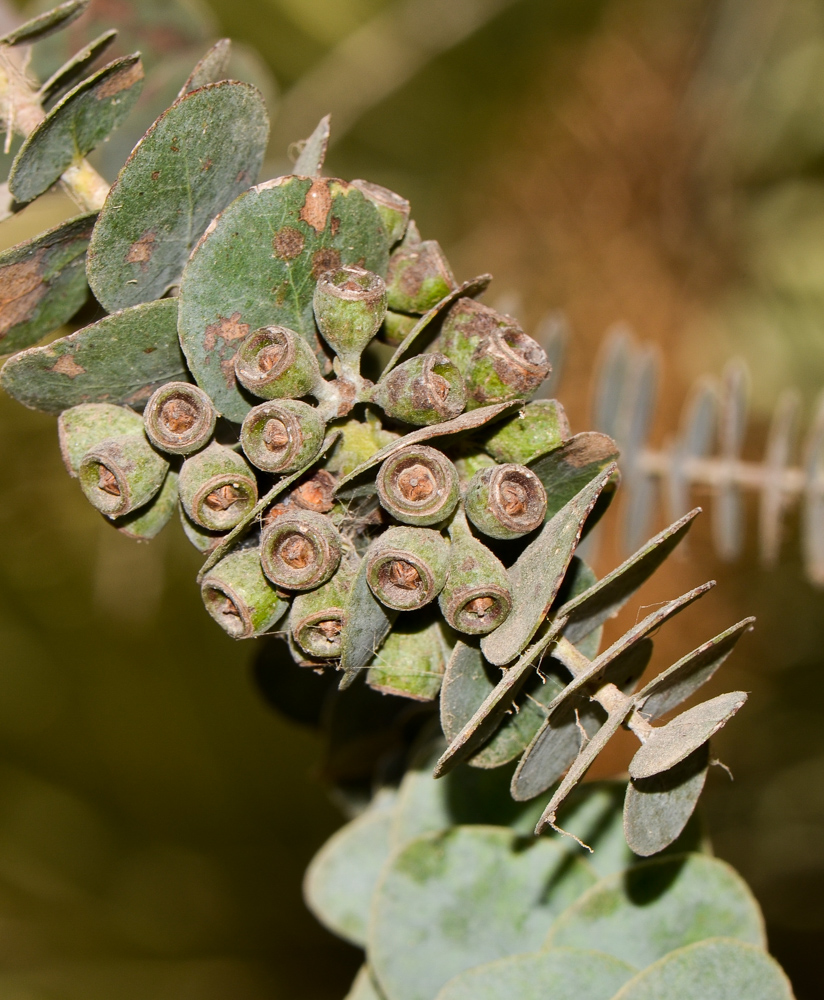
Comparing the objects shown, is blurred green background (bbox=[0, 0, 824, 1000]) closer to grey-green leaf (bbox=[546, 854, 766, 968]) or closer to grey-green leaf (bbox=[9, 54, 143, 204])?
grey-green leaf (bbox=[9, 54, 143, 204])

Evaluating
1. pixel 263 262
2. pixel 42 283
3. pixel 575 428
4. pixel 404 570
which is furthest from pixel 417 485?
pixel 575 428

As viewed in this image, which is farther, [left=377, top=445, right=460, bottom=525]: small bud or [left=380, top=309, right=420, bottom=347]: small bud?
[left=380, top=309, right=420, bottom=347]: small bud

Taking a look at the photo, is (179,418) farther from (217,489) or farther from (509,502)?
(509,502)

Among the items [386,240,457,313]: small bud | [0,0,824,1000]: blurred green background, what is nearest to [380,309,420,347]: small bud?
[386,240,457,313]: small bud

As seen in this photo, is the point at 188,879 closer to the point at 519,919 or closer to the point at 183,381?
the point at 519,919

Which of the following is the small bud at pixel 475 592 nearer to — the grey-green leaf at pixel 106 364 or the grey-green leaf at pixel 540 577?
the grey-green leaf at pixel 540 577
